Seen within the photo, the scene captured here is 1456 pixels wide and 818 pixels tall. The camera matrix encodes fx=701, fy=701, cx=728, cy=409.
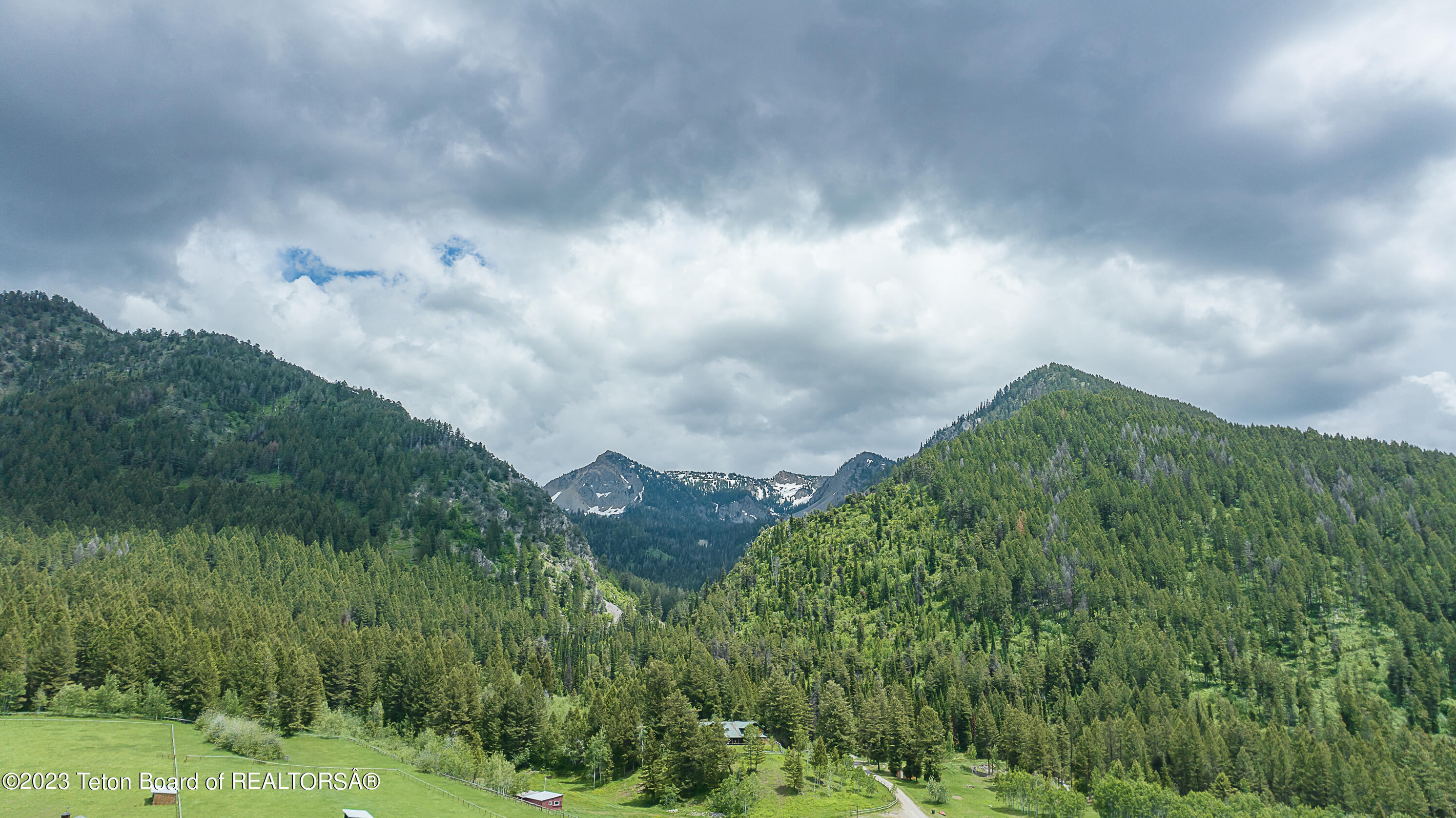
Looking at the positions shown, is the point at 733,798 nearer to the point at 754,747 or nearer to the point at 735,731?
the point at 754,747

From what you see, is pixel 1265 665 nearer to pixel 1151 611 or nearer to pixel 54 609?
pixel 1151 611

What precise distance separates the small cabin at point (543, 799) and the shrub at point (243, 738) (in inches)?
1217

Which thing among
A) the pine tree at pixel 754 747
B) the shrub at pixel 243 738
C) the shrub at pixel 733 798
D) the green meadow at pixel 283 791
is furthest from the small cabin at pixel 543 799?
the pine tree at pixel 754 747

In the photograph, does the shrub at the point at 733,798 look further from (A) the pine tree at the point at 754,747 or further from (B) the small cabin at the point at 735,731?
(B) the small cabin at the point at 735,731

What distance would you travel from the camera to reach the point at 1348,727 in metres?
148

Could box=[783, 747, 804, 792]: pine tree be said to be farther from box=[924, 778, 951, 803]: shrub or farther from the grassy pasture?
the grassy pasture

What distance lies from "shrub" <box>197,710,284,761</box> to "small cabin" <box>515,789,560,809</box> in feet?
101

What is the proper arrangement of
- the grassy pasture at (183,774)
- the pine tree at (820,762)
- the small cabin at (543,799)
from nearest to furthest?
1. the grassy pasture at (183,774)
2. the small cabin at (543,799)
3. the pine tree at (820,762)

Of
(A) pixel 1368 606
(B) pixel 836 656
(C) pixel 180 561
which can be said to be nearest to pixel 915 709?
(B) pixel 836 656

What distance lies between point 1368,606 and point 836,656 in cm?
14409

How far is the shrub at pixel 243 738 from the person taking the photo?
85.7 m

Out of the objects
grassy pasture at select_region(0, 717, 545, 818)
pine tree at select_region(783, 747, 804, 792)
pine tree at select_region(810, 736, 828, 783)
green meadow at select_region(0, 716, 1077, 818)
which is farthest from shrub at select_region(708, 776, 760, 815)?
grassy pasture at select_region(0, 717, 545, 818)

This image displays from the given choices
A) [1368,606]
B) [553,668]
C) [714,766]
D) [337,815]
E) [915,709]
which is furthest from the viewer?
[1368,606]

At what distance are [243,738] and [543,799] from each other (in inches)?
1472
